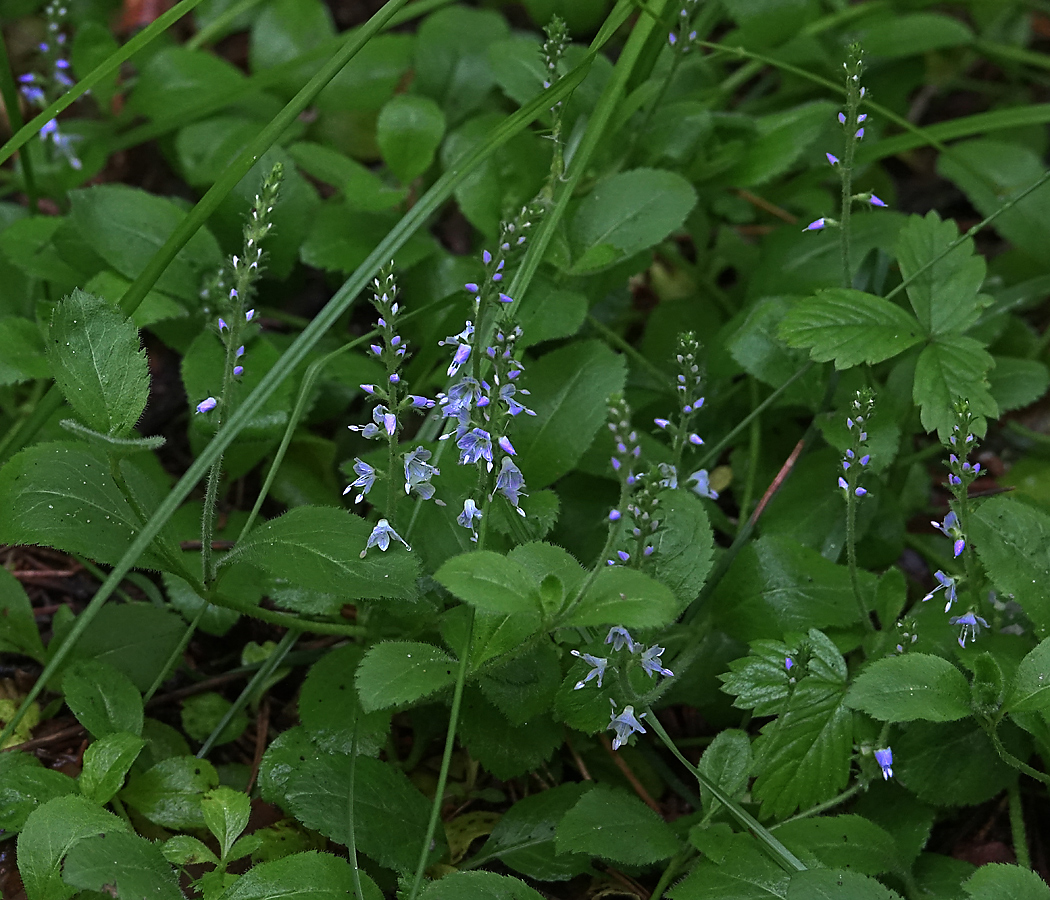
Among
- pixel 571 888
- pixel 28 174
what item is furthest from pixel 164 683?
pixel 28 174

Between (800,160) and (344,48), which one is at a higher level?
(344,48)

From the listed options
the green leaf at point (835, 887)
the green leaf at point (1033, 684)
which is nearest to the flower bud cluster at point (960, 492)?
the green leaf at point (1033, 684)

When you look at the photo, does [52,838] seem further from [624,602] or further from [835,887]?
[835,887]

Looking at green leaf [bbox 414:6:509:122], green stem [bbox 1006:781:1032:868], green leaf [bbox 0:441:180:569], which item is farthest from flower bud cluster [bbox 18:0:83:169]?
green stem [bbox 1006:781:1032:868]

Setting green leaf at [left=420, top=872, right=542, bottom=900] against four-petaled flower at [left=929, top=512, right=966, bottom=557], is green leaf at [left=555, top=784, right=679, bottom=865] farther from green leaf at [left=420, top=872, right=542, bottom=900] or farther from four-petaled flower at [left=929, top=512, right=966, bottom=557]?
four-petaled flower at [left=929, top=512, right=966, bottom=557]

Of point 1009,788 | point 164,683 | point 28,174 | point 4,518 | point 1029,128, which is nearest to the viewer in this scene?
point 4,518

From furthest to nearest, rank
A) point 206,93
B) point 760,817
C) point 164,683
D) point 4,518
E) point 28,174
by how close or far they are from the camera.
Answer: point 206,93 < point 28,174 < point 164,683 < point 760,817 < point 4,518

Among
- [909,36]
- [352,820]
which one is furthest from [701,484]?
[909,36]

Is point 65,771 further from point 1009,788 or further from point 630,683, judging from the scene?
point 1009,788
